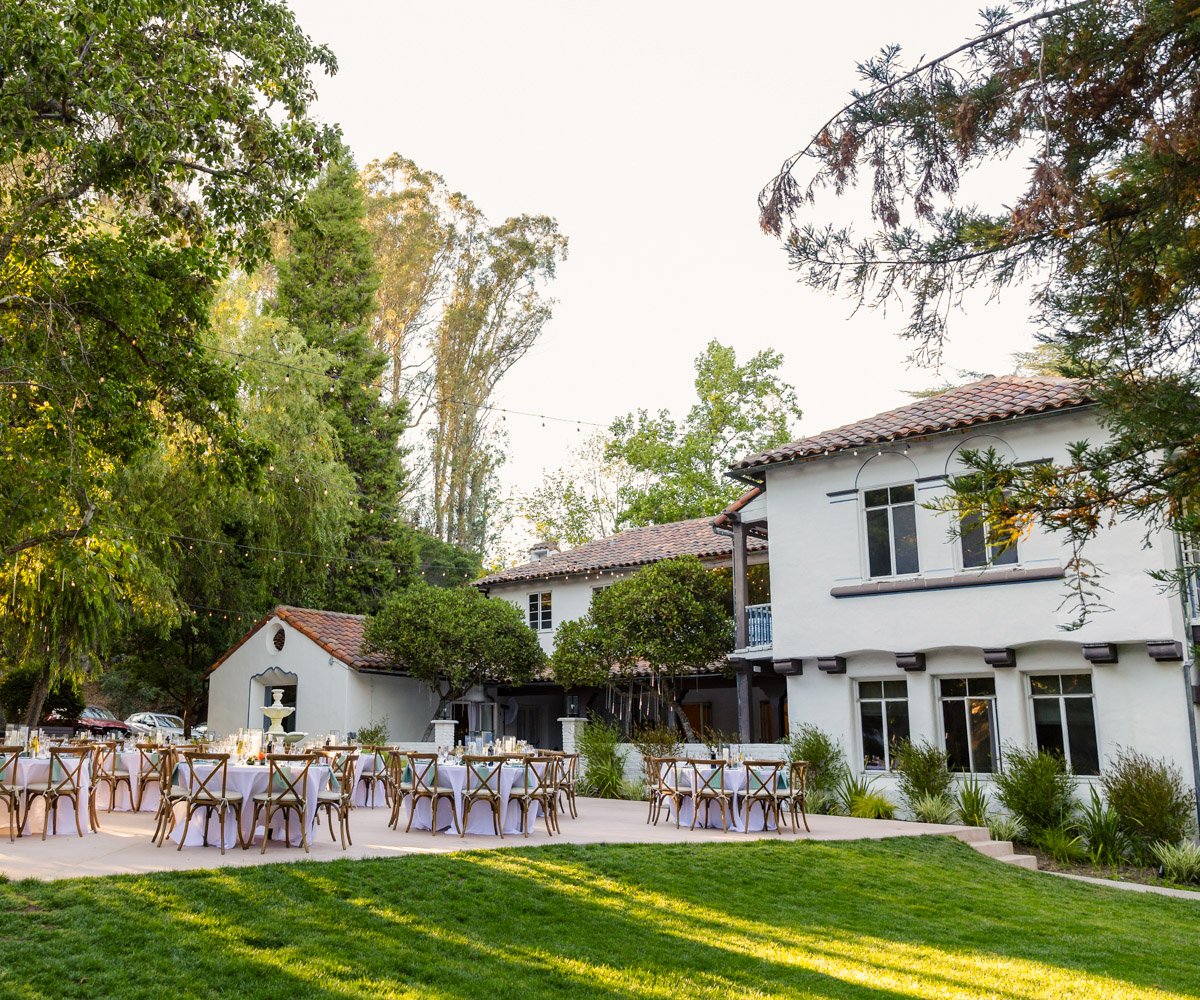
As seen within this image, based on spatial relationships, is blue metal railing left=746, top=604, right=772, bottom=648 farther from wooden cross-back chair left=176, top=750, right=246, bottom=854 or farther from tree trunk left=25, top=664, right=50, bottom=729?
tree trunk left=25, top=664, right=50, bottom=729

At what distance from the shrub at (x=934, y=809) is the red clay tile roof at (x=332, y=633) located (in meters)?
14.1

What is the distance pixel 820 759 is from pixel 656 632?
461 centimetres

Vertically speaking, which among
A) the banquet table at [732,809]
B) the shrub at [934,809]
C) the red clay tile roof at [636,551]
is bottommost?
the shrub at [934,809]

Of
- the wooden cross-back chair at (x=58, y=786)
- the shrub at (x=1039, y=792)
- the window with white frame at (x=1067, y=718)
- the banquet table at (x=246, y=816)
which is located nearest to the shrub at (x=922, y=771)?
the shrub at (x=1039, y=792)

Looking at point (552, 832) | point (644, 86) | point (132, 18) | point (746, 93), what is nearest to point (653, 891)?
point (552, 832)

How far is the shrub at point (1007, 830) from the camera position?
598 inches

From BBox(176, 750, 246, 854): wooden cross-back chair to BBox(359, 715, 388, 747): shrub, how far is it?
13.5m

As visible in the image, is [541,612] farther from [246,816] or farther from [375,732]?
[246,816]

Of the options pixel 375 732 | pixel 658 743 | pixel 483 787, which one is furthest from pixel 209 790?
pixel 375 732

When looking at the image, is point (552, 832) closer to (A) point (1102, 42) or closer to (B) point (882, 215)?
(B) point (882, 215)

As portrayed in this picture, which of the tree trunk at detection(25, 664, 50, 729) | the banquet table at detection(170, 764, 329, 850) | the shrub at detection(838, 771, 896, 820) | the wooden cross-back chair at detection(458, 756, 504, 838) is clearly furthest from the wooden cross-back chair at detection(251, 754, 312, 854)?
the tree trunk at detection(25, 664, 50, 729)

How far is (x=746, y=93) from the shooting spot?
29.6 feet

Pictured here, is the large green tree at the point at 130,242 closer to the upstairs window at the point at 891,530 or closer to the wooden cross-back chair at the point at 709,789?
the wooden cross-back chair at the point at 709,789

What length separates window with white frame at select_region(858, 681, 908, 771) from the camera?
1792cm
